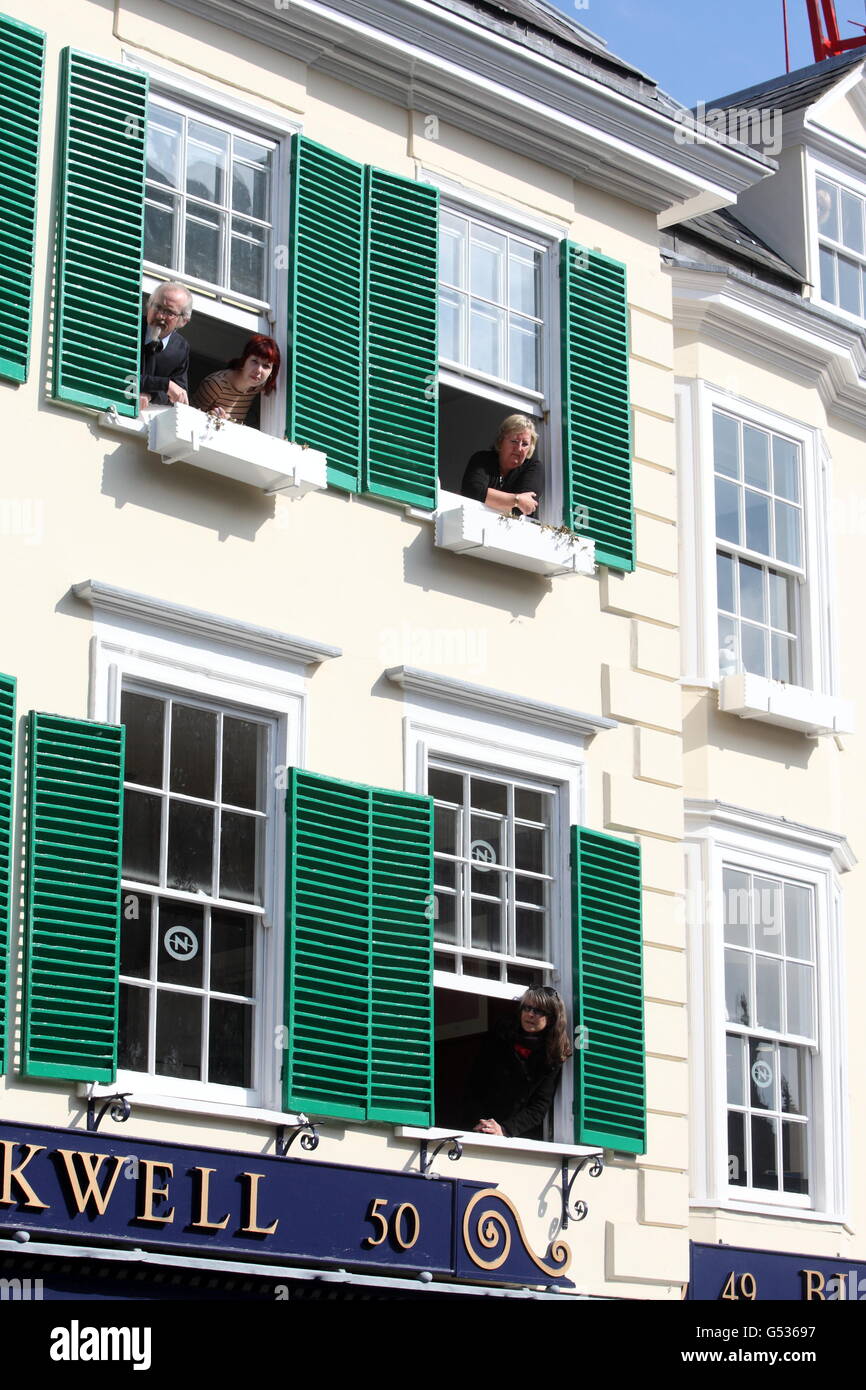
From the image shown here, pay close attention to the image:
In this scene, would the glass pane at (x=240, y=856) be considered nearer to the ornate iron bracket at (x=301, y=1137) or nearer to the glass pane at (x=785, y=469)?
the ornate iron bracket at (x=301, y=1137)

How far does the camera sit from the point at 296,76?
44.5ft

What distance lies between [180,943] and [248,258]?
12.9 feet

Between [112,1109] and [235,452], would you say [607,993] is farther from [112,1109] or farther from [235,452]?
[235,452]

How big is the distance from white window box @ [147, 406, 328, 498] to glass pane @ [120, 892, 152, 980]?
7.52 ft

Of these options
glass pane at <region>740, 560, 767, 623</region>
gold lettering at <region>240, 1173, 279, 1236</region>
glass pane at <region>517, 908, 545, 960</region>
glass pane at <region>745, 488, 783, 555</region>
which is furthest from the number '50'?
glass pane at <region>745, 488, 783, 555</region>

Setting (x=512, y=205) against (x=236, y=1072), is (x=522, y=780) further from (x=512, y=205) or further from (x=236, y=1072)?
(x=512, y=205)

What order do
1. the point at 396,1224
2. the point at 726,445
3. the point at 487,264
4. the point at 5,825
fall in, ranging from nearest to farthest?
the point at 5,825 < the point at 396,1224 < the point at 487,264 < the point at 726,445

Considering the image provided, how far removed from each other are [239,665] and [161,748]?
25.2 inches

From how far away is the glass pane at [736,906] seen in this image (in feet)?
51.2

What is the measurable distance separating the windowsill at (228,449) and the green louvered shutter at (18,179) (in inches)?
24.7

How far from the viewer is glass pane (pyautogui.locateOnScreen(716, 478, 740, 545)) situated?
1650 centimetres

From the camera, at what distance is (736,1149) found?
15281 mm

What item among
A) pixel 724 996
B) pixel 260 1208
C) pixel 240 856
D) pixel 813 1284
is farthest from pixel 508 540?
pixel 813 1284

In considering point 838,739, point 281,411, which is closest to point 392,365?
point 281,411
